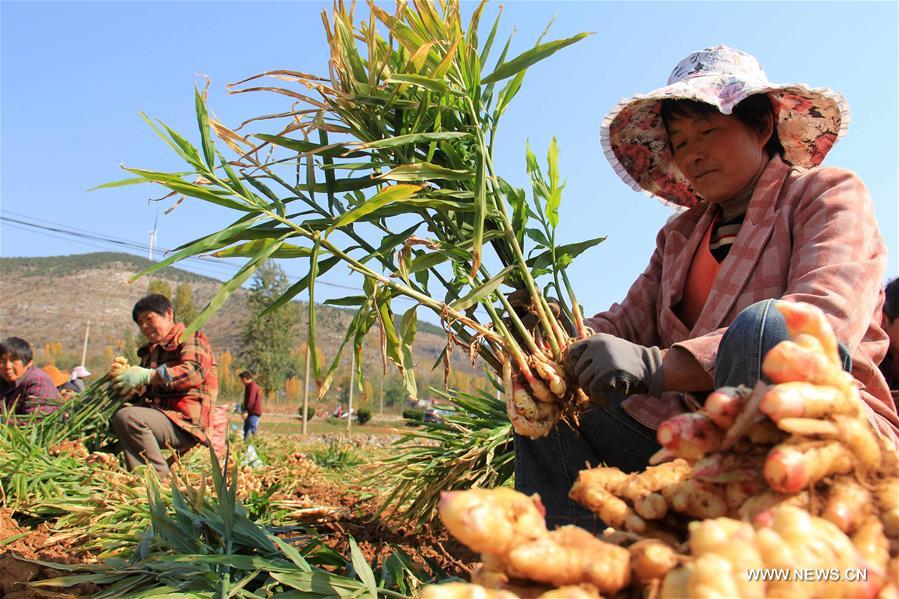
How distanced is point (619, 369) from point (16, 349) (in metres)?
4.46

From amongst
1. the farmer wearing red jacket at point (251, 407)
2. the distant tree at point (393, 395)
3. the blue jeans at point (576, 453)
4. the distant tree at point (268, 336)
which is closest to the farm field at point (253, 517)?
the blue jeans at point (576, 453)

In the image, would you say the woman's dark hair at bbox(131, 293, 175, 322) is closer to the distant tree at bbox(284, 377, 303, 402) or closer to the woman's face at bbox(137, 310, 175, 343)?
the woman's face at bbox(137, 310, 175, 343)

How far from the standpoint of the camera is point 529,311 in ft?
5.93

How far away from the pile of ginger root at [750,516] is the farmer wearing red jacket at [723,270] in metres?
0.27

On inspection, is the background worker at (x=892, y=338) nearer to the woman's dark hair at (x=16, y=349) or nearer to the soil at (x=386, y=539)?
the soil at (x=386, y=539)

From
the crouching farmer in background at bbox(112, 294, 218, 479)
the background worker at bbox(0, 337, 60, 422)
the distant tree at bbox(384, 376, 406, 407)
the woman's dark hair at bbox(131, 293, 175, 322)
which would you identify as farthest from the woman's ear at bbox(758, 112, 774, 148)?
the distant tree at bbox(384, 376, 406, 407)

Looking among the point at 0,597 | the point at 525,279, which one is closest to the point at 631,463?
the point at 525,279

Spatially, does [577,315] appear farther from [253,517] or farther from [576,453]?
[253,517]

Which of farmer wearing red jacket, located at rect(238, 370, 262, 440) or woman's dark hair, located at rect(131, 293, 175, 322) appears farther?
farmer wearing red jacket, located at rect(238, 370, 262, 440)

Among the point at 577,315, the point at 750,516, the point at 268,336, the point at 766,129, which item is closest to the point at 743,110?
the point at 766,129

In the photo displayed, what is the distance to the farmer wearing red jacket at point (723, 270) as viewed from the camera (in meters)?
1.25

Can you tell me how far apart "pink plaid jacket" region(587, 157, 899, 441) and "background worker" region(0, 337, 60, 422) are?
12.7 feet

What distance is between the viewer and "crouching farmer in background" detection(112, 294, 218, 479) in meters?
3.37
